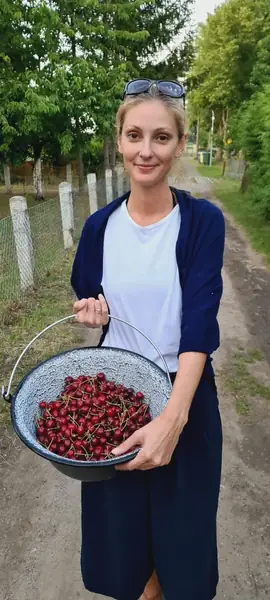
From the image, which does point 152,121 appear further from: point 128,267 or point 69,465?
point 69,465

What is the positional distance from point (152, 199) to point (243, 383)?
9.63 feet

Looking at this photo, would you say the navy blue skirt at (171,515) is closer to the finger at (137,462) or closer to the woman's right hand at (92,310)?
the finger at (137,462)

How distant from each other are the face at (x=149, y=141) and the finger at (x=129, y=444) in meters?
0.77

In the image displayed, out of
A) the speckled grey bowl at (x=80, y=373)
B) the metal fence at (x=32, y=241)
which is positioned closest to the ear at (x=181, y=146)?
the speckled grey bowl at (x=80, y=373)

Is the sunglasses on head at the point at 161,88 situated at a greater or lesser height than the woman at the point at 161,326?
greater

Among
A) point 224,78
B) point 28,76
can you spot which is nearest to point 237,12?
point 224,78

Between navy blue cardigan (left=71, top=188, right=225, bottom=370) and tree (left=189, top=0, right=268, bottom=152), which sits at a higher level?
tree (left=189, top=0, right=268, bottom=152)

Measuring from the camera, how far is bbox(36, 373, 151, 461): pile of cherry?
1349 mm

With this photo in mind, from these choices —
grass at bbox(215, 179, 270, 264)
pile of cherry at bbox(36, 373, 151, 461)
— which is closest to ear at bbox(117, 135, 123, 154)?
pile of cherry at bbox(36, 373, 151, 461)

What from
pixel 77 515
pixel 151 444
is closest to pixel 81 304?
pixel 151 444

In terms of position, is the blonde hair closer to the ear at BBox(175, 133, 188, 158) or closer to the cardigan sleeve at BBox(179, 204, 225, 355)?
the ear at BBox(175, 133, 188, 158)

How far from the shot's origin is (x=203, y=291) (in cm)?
135

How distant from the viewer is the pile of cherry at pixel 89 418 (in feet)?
4.42

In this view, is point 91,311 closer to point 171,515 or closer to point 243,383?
point 171,515
